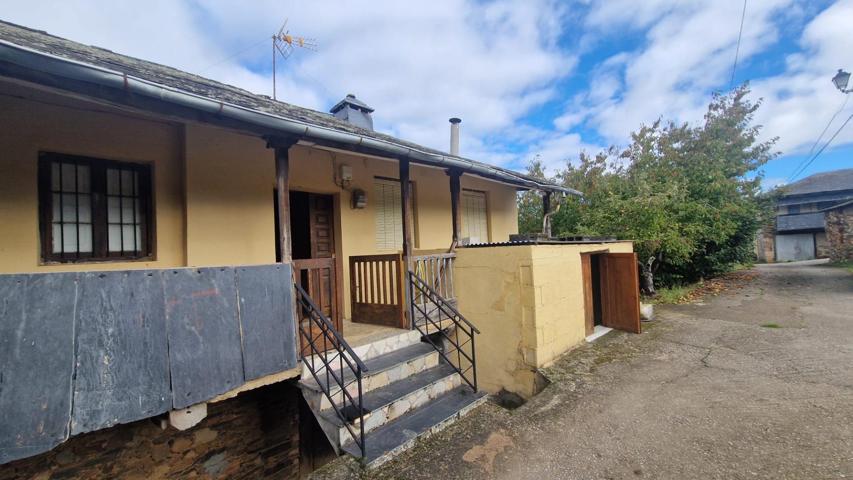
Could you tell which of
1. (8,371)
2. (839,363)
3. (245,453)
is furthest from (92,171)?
(839,363)

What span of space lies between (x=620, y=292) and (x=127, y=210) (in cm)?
797

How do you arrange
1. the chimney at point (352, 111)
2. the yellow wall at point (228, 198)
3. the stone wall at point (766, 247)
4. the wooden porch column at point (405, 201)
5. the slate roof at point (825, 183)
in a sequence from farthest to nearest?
the stone wall at point (766, 247), the slate roof at point (825, 183), the chimney at point (352, 111), the wooden porch column at point (405, 201), the yellow wall at point (228, 198)

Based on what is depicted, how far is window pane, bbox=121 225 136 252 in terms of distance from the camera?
4453 millimetres

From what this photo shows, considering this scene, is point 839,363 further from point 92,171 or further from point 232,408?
point 92,171

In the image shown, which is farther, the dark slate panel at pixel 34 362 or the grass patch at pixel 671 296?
the grass patch at pixel 671 296

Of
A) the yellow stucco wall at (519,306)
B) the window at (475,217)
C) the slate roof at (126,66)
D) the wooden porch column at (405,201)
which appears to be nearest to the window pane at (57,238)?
the slate roof at (126,66)

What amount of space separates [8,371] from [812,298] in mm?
14201

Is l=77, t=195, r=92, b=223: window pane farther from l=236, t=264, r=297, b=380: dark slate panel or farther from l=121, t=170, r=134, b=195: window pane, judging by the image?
l=236, t=264, r=297, b=380: dark slate panel

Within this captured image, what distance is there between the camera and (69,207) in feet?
13.5

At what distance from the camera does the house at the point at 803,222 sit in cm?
2602

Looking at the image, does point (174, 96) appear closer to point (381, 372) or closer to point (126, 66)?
point (126, 66)

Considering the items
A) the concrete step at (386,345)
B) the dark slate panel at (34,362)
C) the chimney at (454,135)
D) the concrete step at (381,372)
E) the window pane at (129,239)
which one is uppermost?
the chimney at (454,135)

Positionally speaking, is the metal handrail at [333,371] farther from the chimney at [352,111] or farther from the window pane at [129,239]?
the chimney at [352,111]

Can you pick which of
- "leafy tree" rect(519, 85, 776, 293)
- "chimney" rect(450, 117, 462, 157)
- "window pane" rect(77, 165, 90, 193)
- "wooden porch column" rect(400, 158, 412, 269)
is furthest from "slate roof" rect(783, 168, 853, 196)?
"window pane" rect(77, 165, 90, 193)
